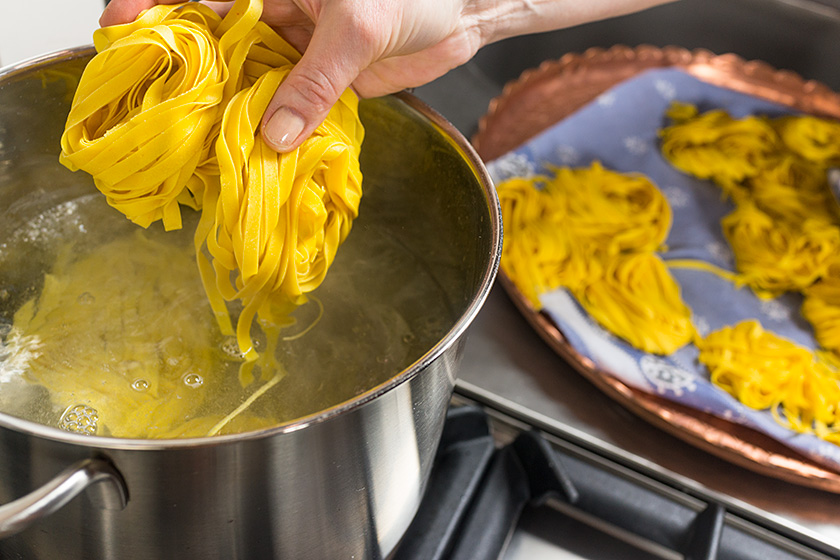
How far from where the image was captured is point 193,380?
594mm

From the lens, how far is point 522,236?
887 millimetres

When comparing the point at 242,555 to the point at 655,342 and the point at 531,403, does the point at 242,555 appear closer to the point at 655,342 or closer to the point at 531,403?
the point at 531,403

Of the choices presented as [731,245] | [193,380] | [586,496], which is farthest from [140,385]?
[731,245]

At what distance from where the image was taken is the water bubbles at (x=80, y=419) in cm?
55

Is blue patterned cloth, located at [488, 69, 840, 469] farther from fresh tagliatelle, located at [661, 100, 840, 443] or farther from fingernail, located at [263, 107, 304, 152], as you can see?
fingernail, located at [263, 107, 304, 152]

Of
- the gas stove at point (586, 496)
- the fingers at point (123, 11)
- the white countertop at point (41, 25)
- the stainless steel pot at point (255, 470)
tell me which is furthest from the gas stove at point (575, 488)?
the white countertop at point (41, 25)

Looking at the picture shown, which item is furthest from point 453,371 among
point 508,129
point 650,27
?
point 650,27

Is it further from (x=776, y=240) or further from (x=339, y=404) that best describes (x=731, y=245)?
(x=339, y=404)

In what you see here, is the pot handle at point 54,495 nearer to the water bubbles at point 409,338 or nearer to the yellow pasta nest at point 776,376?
the water bubbles at point 409,338

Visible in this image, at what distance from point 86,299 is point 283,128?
281mm

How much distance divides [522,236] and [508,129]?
0.25 m

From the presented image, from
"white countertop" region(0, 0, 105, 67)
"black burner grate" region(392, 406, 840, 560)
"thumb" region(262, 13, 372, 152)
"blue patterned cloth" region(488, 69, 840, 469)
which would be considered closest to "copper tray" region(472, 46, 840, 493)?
"blue patterned cloth" region(488, 69, 840, 469)

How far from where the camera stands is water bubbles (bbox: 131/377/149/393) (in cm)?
59

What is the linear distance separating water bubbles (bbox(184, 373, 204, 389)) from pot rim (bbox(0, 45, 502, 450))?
0.21 metres
